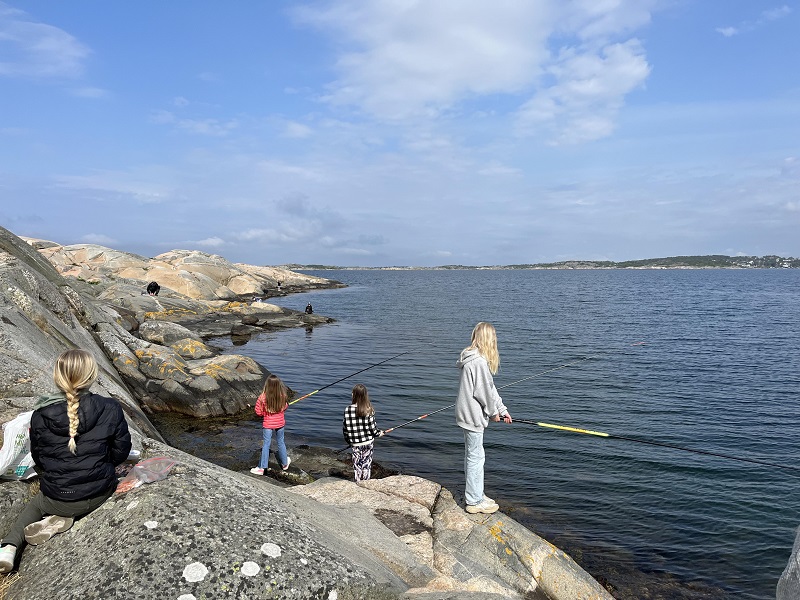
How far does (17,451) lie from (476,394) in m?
5.39

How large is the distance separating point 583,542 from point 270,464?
23.4 ft

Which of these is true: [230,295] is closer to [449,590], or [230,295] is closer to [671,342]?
[671,342]

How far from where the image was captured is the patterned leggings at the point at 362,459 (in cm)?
1050

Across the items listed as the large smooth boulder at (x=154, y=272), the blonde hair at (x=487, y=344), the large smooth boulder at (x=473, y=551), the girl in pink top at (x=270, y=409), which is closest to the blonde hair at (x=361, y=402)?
the girl in pink top at (x=270, y=409)

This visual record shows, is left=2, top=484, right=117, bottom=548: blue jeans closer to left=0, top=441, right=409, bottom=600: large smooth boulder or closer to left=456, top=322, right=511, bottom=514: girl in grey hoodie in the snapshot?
left=0, top=441, right=409, bottom=600: large smooth boulder

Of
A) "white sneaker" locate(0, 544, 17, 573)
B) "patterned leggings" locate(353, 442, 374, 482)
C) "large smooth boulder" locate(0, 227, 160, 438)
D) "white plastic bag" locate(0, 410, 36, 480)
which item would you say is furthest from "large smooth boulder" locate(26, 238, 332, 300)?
"white sneaker" locate(0, 544, 17, 573)

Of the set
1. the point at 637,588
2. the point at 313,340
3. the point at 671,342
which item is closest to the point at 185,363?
the point at 637,588

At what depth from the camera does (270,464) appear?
12.6 metres

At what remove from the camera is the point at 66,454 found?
4.80 metres

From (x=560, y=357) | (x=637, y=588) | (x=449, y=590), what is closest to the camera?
(x=449, y=590)

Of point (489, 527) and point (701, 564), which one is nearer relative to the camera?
point (489, 527)

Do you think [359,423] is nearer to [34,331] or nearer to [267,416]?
[267,416]

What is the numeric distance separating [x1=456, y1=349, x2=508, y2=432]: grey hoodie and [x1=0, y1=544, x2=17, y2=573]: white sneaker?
521 cm

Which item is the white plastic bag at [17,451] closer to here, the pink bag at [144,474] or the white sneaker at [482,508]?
the pink bag at [144,474]
